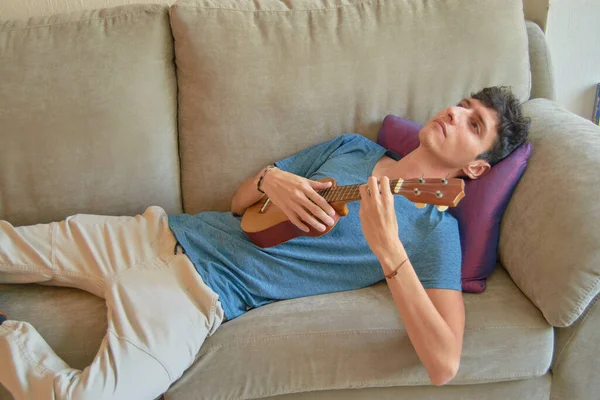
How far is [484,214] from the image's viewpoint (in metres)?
1.41

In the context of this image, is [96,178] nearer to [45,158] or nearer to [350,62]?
[45,158]

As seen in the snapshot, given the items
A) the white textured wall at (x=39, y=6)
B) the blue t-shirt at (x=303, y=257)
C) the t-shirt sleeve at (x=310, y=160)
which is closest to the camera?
the blue t-shirt at (x=303, y=257)

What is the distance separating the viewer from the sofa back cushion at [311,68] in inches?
65.0

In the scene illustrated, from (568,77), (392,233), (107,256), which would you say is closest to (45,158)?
(107,256)

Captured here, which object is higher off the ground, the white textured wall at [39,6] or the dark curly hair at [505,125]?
the white textured wall at [39,6]

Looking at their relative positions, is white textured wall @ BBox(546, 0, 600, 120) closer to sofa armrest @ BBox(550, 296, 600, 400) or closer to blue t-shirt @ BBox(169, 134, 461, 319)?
blue t-shirt @ BBox(169, 134, 461, 319)

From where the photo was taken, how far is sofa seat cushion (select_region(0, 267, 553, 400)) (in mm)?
1246

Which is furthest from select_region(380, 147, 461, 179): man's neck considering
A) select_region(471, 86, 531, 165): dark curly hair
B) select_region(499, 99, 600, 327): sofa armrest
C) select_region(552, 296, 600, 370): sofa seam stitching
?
select_region(552, 296, 600, 370): sofa seam stitching

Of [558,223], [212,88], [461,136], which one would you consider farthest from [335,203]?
[212,88]

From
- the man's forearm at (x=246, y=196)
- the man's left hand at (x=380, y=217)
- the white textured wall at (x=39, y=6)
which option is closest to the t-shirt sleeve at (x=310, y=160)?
the man's forearm at (x=246, y=196)

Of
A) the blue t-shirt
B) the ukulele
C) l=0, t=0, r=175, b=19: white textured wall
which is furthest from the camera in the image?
l=0, t=0, r=175, b=19: white textured wall

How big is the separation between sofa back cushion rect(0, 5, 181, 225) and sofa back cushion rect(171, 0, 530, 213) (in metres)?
0.11

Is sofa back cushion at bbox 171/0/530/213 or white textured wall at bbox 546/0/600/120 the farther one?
white textured wall at bbox 546/0/600/120

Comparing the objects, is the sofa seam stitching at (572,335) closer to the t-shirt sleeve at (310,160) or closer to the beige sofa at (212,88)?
the beige sofa at (212,88)
